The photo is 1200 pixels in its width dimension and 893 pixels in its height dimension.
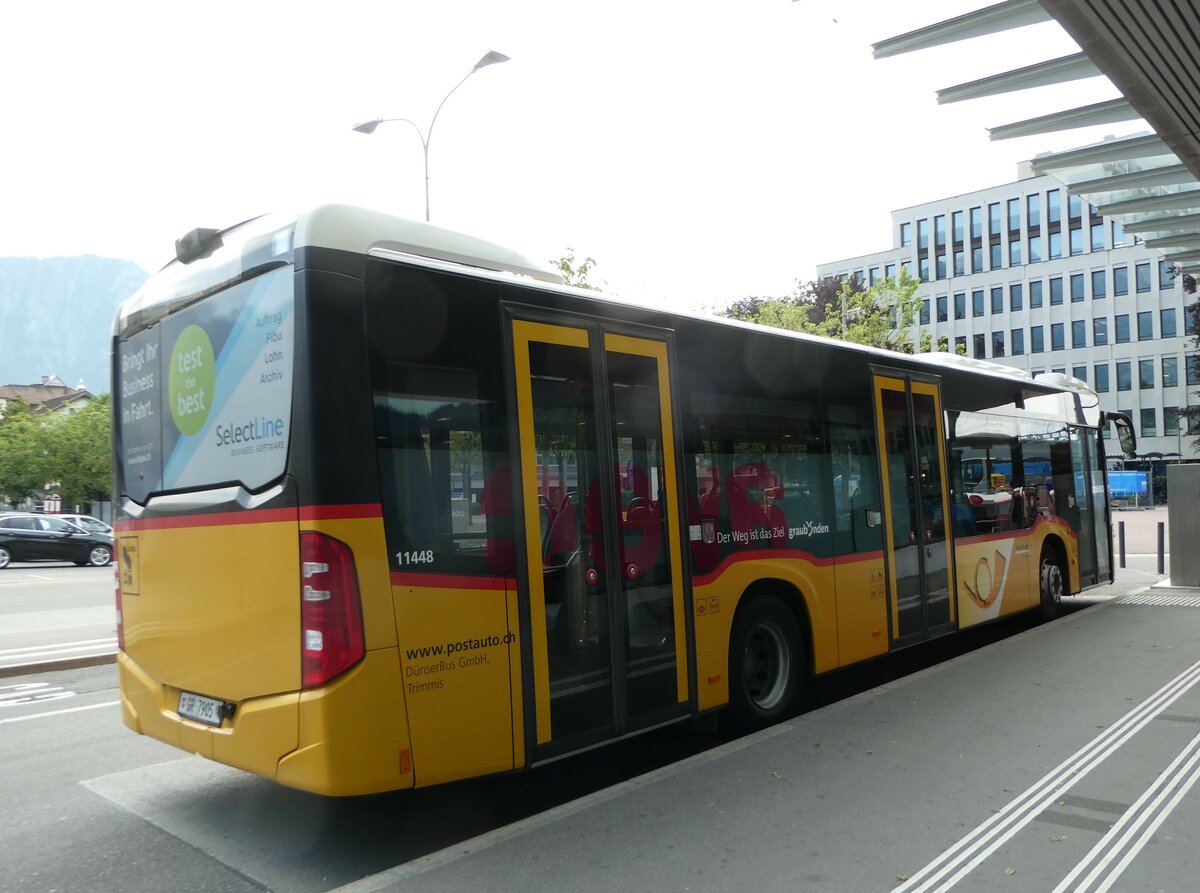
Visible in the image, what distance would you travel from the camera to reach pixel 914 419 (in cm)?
877

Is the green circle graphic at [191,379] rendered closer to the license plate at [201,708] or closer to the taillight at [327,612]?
the taillight at [327,612]

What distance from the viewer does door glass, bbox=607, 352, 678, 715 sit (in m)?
5.43

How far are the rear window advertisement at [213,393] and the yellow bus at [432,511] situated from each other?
2 cm

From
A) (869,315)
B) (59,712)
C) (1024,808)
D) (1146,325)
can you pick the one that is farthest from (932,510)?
(1146,325)

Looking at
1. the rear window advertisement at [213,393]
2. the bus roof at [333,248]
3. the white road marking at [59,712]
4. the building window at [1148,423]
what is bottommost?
the white road marking at [59,712]

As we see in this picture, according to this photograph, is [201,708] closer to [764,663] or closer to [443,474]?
[443,474]

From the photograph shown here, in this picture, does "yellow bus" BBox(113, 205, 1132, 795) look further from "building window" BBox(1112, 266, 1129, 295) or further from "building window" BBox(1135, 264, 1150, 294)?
"building window" BBox(1112, 266, 1129, 295)

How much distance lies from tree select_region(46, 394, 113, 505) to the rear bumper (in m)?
55.7

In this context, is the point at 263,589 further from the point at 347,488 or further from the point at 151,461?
the point at 151,461

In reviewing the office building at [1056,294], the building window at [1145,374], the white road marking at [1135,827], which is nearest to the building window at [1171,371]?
the office building at [1056,294]

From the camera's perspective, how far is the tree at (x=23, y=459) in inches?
2111

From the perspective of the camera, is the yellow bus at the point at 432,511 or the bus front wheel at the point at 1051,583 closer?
the yellow bus at the point at 432,511

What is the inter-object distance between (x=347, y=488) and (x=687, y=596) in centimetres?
250

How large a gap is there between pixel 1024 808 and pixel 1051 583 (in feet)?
24.7
